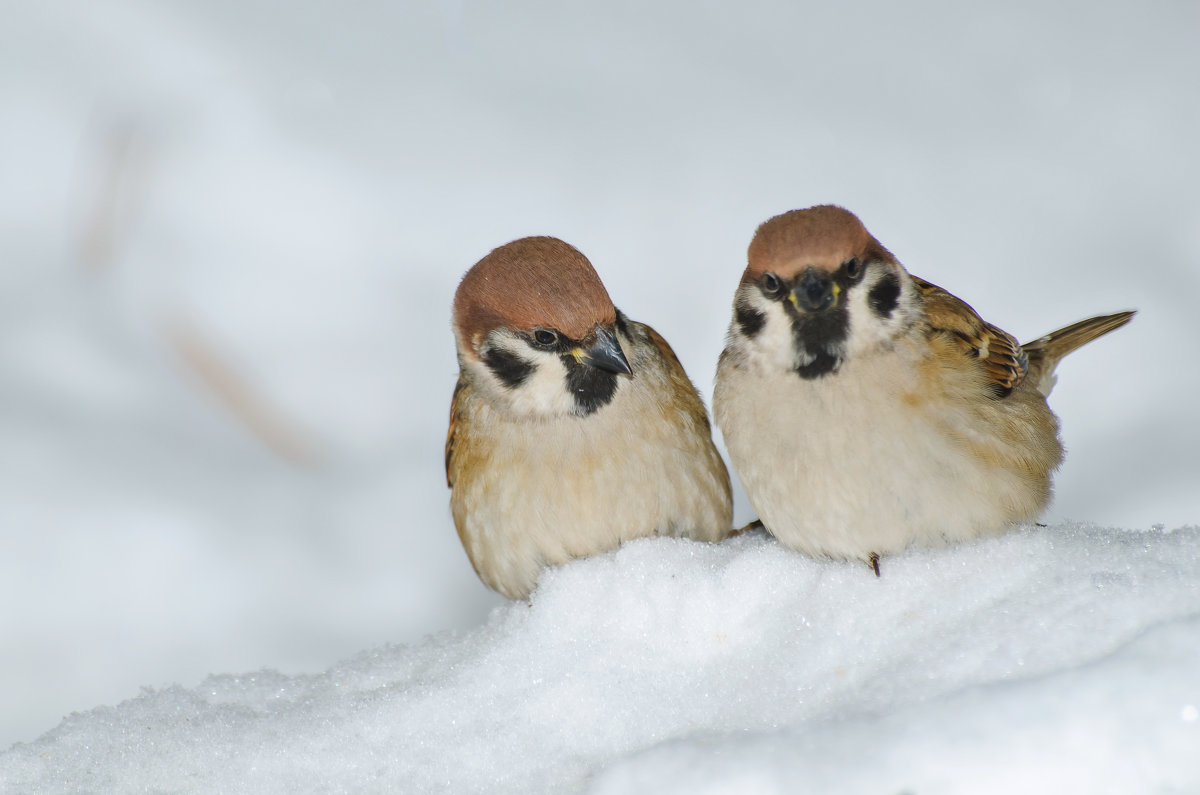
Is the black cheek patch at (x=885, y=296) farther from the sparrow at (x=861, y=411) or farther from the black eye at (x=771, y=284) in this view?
the black eye at (x=771, y=284)

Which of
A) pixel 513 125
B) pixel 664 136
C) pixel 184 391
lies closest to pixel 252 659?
pixel 184 391

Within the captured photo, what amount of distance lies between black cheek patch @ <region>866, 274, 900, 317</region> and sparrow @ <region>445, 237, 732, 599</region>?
504 mm

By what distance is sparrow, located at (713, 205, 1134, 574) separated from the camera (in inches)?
75.0

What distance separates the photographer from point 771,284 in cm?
192

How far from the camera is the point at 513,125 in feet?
10.8

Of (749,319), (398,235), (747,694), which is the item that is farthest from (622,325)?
(398,235)

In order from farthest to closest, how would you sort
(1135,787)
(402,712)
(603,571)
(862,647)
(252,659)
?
(252,659), (603,571), (402,712), (862,647), (1135,787)

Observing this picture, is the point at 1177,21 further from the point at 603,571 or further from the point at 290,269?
the point at 290,269

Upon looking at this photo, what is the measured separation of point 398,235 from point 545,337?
4.36 ft

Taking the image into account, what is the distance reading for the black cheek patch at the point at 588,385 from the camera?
220 centimetres

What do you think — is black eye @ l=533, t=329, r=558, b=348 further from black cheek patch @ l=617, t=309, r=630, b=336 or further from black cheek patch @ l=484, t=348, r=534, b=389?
black cheek patch @ l=617, t=309, r=630, b=336

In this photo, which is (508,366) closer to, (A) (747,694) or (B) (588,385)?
(B) (588,385)

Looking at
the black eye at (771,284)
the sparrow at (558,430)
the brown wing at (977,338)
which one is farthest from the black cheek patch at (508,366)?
the brown wing at (977,338)

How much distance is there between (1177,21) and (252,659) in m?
3.39
